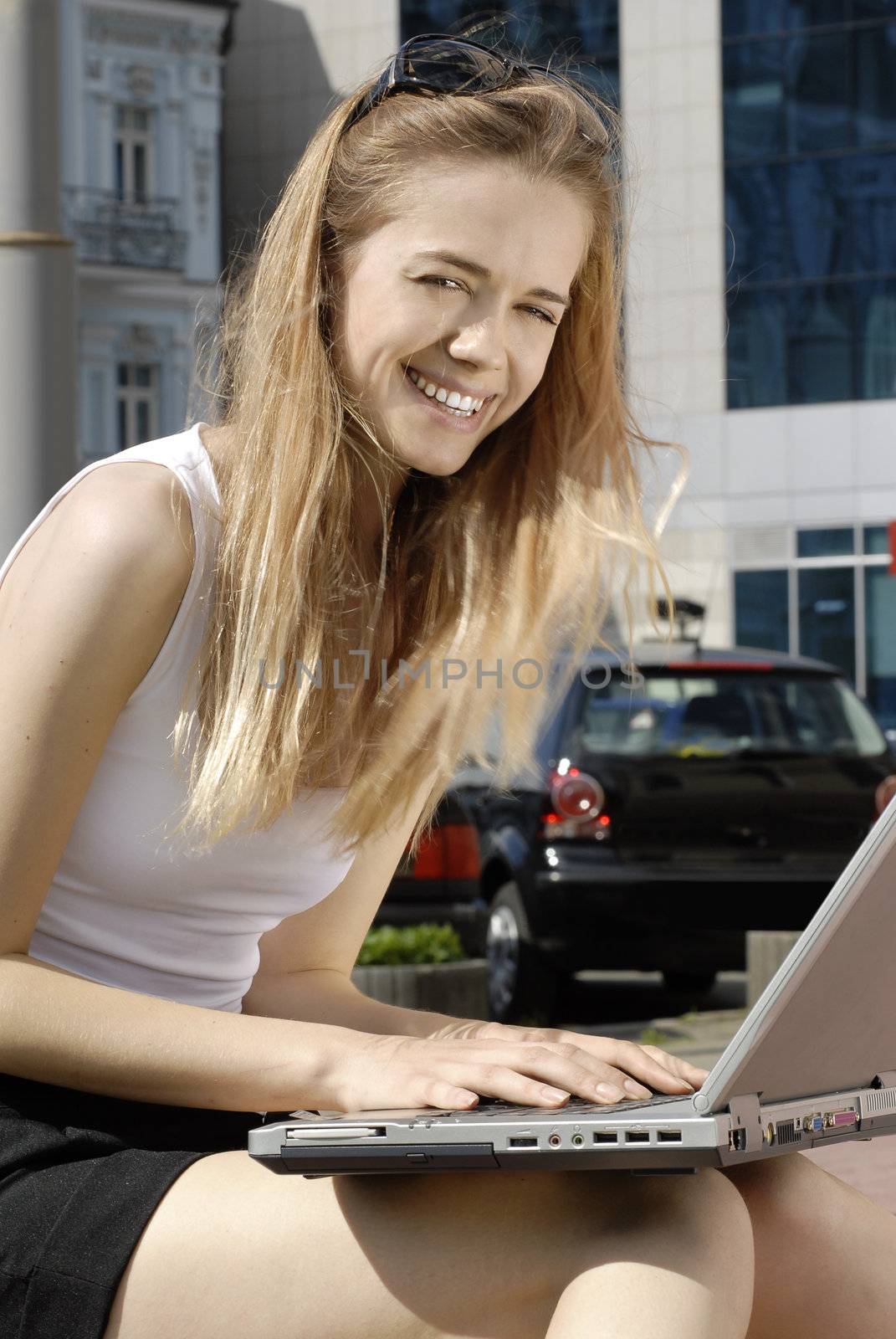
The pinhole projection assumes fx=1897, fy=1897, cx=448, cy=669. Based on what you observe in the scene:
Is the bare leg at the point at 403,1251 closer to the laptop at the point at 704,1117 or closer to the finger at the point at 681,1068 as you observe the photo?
the laptop at the point at 704,1117

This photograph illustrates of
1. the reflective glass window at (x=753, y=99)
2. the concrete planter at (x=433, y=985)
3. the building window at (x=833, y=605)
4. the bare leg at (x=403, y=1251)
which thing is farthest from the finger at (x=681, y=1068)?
the reflective glass window at (x=753, y=99)

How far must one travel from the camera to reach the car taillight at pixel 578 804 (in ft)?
24.9

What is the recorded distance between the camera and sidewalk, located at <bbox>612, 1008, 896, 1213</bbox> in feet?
16.2

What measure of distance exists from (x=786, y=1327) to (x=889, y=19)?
2772cm

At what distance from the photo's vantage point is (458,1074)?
159 cm

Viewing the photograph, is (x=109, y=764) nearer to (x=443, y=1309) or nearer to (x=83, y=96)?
(x=443, y=1309)

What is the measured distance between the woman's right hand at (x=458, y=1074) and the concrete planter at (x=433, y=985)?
5173mm

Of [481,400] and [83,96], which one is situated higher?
[83,96]

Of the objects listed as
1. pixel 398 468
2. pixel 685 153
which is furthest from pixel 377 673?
pixel 685 153

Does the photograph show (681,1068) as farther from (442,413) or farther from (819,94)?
(819,94)

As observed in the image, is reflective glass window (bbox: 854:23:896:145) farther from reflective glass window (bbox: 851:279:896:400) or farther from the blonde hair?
the blonde hair

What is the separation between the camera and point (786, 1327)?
5.81 ft

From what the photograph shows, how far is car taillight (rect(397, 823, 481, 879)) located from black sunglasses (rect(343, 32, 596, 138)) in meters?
5.47

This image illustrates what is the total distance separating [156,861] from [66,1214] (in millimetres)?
383
